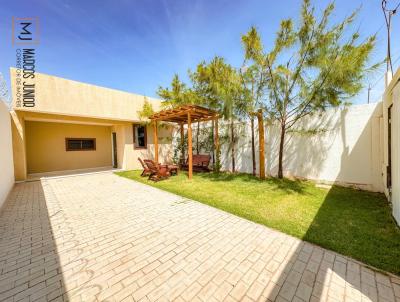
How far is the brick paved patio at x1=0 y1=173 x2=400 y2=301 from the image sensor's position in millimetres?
1879

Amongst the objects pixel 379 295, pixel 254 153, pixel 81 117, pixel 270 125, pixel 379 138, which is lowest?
pixel 379 295

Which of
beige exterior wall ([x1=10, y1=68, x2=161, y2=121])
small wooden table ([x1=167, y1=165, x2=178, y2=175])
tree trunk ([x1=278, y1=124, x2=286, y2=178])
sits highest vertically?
beige exterior wall ([x1=10, y1=68, x2=161, y2=121])

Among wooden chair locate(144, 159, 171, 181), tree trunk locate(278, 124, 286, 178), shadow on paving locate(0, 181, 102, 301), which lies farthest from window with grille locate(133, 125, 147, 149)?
tree trunk locate(278, 124, 286, 178)

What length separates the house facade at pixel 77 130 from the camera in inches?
301

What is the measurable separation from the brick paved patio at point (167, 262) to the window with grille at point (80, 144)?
7.84 metres

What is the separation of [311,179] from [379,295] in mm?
5487

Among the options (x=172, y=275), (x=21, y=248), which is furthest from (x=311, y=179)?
(x=21, y=248)

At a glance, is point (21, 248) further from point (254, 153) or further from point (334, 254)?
point (254, 153)

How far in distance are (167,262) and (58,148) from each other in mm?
11642

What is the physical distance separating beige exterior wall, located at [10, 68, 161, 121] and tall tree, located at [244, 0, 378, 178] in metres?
7.50

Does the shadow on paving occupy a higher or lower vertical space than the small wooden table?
lower

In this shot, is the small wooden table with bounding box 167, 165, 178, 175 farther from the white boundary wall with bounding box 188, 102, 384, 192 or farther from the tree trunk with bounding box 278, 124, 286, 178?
the tree trunk with bounding box 278, 124, 286, 178

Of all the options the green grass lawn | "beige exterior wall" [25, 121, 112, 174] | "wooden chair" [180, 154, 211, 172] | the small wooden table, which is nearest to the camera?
the green grass lawn

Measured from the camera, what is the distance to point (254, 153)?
26.3 ft
